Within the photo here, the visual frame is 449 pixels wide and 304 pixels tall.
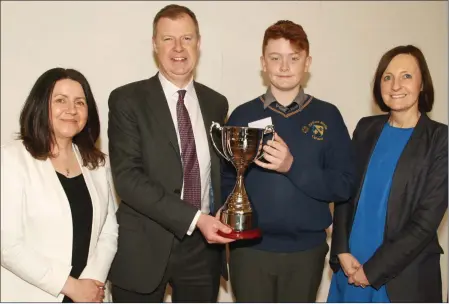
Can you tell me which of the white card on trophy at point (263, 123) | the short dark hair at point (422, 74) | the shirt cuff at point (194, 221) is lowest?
the shirt cuff at point (194, 221)

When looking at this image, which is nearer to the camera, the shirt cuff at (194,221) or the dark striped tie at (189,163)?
the shirt cuff at (194,221)

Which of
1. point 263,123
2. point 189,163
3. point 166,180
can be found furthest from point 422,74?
point 166,180

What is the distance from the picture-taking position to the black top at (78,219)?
188 cm

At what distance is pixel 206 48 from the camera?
293cm

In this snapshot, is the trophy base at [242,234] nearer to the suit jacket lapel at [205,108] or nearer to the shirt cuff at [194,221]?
the shirt cuff at [194,221]

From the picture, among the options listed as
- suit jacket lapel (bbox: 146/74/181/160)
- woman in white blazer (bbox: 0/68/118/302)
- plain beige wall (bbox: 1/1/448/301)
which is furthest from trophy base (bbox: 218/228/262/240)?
plain beige wall (bbox: 1/1/448/301)

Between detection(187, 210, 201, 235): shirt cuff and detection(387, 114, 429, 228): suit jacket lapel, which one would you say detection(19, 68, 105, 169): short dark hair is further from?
detection(387, 114, 429, 228): suit jacket lapel

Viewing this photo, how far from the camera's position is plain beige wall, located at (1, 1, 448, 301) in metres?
2.75

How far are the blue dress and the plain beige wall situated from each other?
1068 millimetres

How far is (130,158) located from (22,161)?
452 millimetres

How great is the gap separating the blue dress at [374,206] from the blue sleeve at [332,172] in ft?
0.31

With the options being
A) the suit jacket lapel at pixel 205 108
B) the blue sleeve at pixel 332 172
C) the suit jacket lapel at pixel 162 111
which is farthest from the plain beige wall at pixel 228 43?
the blue sleeve at pixel 332 172

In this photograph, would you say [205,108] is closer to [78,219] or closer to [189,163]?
[189,163]

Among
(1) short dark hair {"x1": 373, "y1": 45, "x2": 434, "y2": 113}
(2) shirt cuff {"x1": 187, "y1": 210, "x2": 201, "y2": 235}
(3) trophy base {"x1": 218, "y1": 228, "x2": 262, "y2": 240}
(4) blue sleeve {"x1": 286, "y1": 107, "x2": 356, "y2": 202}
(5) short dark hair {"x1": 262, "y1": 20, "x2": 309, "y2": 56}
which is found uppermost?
(5) short dark hair {"x1": 262, "y1": 20, "x2": 309, "y2": 56}
